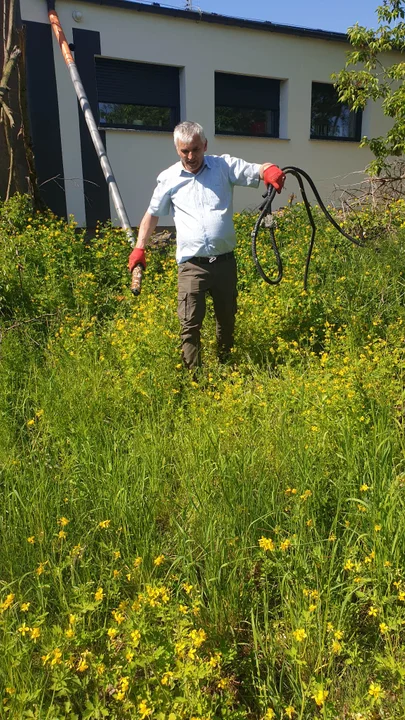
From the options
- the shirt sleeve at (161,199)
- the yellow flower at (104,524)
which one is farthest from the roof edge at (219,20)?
the yellow flower at (104,524)

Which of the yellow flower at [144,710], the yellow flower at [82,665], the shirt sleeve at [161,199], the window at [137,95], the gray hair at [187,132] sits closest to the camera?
the yellow flower at [144,710]

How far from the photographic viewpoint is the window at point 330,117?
1208cm

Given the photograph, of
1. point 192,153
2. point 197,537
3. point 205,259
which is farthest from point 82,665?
point 192,153

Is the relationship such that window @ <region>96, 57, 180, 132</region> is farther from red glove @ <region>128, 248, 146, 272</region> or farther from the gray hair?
the gray hair

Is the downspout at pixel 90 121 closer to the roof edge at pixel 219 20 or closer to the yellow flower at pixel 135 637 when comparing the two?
the roof edge at pixel 219 20

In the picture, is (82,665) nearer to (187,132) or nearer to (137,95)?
(187,132)

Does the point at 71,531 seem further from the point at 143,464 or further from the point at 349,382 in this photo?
the point at 349,382

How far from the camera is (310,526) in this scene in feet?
6.68

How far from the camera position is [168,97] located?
33.3ft

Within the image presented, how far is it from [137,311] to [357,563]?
308 cm

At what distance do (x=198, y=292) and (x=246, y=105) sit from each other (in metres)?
8.96

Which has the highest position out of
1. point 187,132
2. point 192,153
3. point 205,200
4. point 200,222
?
point 187,132

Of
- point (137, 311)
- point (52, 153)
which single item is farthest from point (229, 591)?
point (52, 153)

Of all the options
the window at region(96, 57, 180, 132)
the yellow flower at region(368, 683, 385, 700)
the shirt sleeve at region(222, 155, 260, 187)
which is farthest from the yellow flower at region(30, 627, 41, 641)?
the window at region(96, 57, 180, 132)
